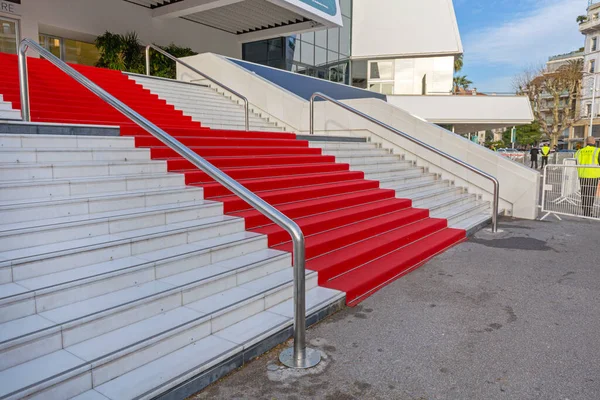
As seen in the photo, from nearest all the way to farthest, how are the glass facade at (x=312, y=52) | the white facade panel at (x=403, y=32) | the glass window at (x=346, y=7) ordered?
the glass facade at (x=312, y=52) → the white facade panel at (x=403, y=32) → the glass window at (x=346, y=7)

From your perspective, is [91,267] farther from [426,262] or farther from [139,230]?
[426,262]

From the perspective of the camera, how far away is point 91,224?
3756mm

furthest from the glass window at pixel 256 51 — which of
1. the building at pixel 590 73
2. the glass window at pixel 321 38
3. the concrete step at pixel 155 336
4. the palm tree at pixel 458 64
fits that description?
the building at pixel 590 73

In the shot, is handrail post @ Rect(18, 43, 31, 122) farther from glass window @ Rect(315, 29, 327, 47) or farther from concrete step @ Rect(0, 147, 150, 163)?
glass window @ Rect(315, 29, 327, 47)

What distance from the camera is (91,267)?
338 cm

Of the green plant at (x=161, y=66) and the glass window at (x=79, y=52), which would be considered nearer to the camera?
the green plant at (x=161, y=66)

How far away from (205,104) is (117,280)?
317 inches

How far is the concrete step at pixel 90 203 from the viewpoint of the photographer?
358cm

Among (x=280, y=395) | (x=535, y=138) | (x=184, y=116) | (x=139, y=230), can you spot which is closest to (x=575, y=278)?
(x=280, y=395)

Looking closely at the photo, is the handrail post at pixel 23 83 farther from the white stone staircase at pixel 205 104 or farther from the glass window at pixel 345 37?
the glass window at pixel 345 37

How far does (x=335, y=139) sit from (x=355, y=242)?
449 centimetres

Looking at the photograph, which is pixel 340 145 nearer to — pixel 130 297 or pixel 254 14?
pixel 130 297

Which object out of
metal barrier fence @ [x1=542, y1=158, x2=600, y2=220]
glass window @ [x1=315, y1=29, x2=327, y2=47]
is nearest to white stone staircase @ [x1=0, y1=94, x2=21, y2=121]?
metal barrier fence @ [x1=542, y1=158, x2=600, y2=220]

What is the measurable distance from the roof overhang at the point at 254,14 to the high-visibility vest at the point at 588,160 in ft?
32.2
